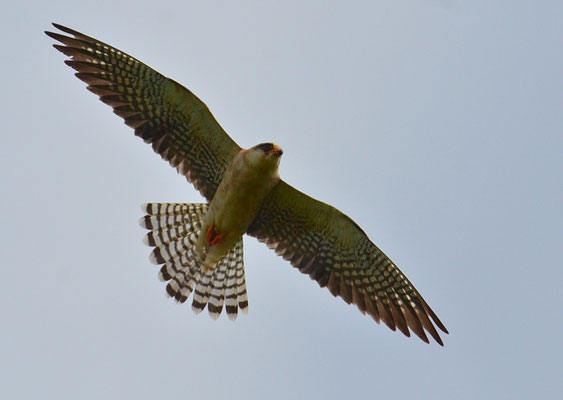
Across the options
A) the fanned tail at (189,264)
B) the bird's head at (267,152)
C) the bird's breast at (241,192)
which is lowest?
the fanned tail at (189,264)

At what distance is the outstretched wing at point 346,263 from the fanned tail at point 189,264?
0.80 metres

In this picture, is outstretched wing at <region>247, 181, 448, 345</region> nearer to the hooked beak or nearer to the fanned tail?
the fanned tail

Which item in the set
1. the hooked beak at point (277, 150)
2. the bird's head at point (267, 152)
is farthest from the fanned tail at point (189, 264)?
the hooked beak at point (277, 150)

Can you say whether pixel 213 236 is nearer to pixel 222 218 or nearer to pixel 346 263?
pixel 222 218

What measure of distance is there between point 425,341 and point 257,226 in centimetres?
298

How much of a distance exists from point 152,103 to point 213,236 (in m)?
2.17

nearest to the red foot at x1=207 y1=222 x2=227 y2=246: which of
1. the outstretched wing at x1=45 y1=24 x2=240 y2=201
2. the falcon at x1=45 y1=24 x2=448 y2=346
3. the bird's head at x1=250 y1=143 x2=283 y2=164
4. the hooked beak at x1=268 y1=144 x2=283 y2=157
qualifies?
the falcon at x1=45 y1=24 x2=448 y2=346

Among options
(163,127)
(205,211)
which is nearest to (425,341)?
(205,211)

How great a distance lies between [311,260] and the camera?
1275 centimetres

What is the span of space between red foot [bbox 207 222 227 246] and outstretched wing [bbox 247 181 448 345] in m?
0.46

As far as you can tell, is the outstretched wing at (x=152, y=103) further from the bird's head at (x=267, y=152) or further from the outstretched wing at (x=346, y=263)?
the outstretched wing at (x=346, y=263)

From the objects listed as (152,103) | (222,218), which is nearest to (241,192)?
(222,218)

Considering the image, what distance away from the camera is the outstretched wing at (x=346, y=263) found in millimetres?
12398

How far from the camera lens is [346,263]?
499 inches
